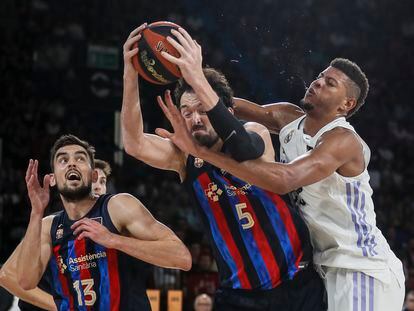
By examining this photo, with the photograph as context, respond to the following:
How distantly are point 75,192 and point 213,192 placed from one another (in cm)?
95

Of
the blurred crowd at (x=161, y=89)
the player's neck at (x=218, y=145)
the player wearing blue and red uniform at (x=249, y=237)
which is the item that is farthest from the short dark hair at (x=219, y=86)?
the blurred crowd at (x=161, y=89)

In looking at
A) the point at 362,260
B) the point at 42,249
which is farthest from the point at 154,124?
the point at 362,260

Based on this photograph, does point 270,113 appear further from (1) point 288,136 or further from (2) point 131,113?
(2) point 131,113

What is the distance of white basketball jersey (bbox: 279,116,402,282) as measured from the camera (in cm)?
388

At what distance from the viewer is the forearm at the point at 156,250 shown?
13.5ft

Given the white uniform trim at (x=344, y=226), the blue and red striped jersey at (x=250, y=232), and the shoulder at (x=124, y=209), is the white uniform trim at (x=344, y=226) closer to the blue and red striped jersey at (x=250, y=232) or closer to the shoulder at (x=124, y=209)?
the blue and red striped jersey at (x=250, y=232)

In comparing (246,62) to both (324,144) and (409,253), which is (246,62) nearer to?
(409,253)

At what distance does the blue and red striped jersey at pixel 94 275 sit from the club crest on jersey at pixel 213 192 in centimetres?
74

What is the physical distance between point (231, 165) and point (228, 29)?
9.62 m

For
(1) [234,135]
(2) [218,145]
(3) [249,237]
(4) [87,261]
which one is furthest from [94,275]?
(1) [234,135]

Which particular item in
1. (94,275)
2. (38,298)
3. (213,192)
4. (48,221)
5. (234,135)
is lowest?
(38,298)

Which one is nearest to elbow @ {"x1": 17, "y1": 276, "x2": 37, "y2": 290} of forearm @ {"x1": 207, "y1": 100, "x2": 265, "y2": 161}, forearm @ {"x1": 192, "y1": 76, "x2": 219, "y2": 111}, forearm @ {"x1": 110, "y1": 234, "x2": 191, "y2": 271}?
forearm @ {"x1": 110, "y1": 234, "x2": 191, "y2": 271}

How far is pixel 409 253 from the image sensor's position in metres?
10.6

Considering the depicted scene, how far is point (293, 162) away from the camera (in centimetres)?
357
